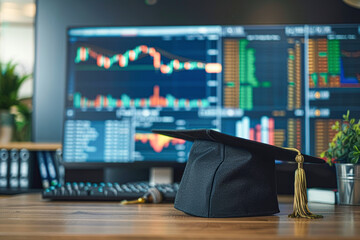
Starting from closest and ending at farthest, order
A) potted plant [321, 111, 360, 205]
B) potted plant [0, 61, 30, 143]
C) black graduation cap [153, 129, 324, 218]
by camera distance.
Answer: black graduation cap [153, 129, 324, 218]
potted plant [321, 111, 360, 205]
potted plant [0, 61, 30, 143]

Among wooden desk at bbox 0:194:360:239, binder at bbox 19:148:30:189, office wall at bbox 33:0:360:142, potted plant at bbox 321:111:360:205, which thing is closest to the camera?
wooden desk at bbox 0:194:360:239

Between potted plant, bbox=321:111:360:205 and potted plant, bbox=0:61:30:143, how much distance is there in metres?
1.48

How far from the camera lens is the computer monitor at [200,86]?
4.42 feet

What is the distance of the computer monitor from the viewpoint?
1348 mm

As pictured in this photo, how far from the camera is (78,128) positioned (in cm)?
142

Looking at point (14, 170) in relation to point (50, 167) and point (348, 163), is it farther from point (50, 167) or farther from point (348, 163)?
point (348, 163)

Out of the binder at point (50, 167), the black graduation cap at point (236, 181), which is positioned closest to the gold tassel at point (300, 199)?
the black graduation cap at point (236, 181)

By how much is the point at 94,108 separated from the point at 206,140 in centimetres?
60

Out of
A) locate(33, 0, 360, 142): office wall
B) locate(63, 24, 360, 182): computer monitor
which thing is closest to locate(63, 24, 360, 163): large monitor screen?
locate(63, 24, 360, 182): computer monitor

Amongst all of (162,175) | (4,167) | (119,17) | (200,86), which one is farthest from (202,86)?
(4,167)

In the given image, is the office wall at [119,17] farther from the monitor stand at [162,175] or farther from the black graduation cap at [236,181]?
the black graduation cap at [236,181]

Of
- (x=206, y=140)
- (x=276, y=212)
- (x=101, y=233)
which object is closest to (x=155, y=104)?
(x=206, y=140)

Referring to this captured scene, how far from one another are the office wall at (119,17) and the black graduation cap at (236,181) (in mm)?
730

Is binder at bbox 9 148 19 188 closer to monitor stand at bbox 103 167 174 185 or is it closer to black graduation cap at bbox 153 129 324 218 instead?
monitor stand at bbox 103 167 174 185
